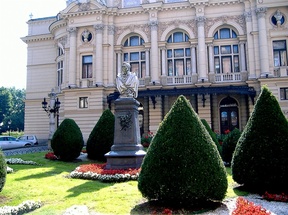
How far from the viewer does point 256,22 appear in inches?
1163

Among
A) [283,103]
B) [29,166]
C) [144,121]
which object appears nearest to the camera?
[29,166]

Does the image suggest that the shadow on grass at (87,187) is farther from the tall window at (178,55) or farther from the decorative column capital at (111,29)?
the decorative column capital at (111,29)

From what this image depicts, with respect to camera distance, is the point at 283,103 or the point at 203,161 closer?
the point at 203,161

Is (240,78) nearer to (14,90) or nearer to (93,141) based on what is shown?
(93,141)

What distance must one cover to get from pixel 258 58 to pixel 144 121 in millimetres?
13516

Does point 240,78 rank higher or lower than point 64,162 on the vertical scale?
higher

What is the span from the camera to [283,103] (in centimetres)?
2759

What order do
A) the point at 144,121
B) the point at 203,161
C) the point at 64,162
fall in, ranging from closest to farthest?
the point at 203,161
the point at 64,162
the point at 144,121

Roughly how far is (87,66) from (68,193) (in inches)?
982

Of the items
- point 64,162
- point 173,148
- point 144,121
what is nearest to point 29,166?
point 64,162

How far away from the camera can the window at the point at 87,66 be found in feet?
109

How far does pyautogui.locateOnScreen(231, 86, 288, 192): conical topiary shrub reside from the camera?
888cm

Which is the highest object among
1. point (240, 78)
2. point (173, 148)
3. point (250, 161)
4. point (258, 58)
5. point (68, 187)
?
point (258, 58)

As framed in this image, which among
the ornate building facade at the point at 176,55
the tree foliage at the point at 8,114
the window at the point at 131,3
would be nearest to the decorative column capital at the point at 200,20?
the ornate building facade at the point at 176,55
